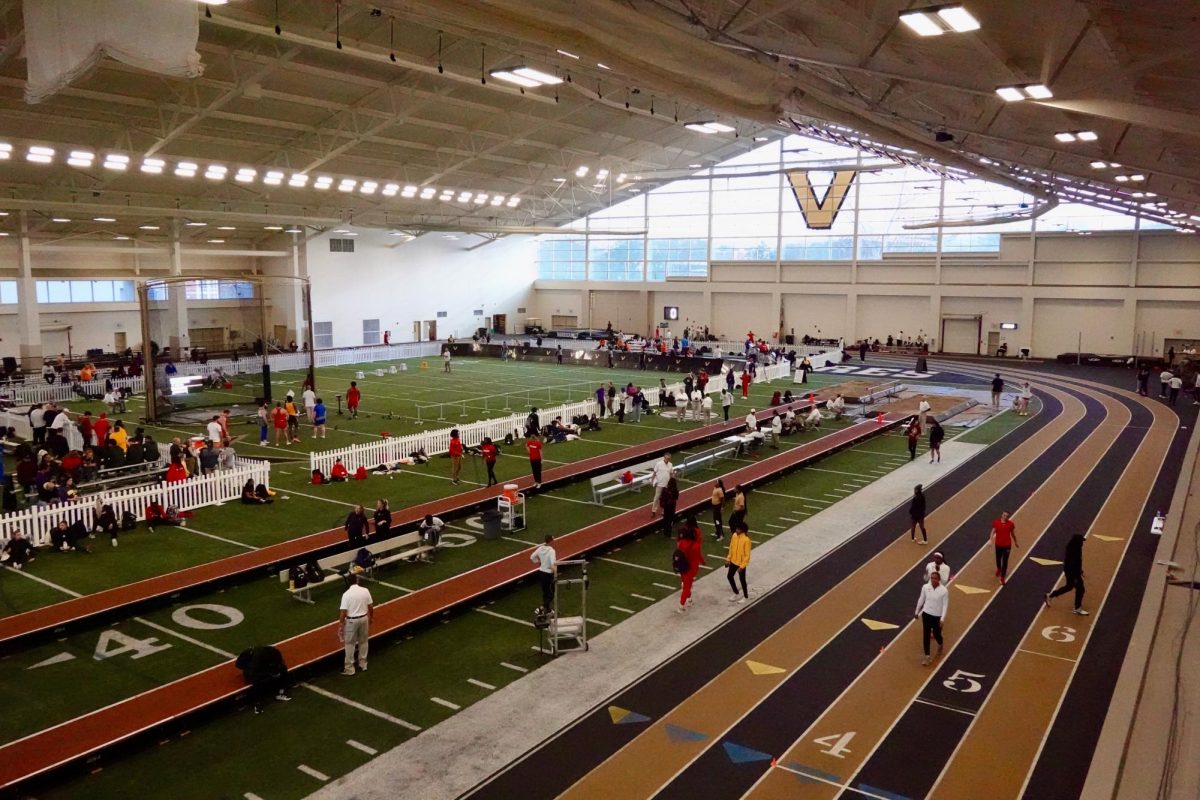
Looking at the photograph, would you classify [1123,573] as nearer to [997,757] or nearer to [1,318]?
[997,757]

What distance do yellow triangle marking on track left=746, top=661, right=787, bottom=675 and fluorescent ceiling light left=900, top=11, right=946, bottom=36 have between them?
7741 millimetres

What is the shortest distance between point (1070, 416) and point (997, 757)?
27.8m

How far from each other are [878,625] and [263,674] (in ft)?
28.2

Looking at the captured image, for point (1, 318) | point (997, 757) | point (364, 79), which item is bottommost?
point (997, 757)

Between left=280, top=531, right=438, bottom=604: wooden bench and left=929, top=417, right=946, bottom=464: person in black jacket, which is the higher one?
left=929, top=417, right=946, bottom=464: person in black jacket

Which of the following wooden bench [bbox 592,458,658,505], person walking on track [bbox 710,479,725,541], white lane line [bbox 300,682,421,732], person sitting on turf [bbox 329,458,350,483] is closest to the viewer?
white lane line [bbox 300,682,421,732]

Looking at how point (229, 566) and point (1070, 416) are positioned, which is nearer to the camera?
point (229, 566)

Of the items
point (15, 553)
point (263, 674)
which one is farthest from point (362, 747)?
point (15, 553)

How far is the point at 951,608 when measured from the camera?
13.5 m

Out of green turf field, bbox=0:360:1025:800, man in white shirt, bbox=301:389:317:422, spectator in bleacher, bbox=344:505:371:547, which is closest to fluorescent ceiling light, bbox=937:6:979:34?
green turf field, bbox=0:360:1025:800

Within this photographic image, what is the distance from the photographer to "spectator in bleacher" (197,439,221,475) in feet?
70.3

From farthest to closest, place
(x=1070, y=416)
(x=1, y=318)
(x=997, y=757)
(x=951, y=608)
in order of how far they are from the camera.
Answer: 1. (x=1, y=318)
2. (x=1070, y=416)
3. (x=951, y=608)
4. (x=997, y=757)

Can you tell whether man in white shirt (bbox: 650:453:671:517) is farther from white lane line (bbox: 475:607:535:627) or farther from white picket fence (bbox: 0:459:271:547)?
white picket fence (bbox: 0:459:271:547)

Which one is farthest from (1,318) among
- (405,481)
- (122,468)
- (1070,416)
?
(1070,416)
